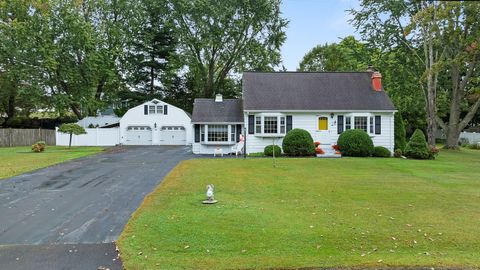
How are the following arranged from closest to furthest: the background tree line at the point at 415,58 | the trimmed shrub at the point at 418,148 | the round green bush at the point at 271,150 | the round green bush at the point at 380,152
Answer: the trimmed shrub at the point at 418,148, the round green bush at the point at 271,150, the round green bush at the point at 380,152, the background tree line at the point at 415,58

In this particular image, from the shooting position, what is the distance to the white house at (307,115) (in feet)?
74.4

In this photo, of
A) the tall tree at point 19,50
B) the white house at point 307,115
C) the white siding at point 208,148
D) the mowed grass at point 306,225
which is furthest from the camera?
the tall tree at point 19,50

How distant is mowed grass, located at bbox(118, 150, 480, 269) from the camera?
523 cm

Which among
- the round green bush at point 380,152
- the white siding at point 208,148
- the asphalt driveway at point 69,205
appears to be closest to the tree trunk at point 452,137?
the round green bush at point 380,152

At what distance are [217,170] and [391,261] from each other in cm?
986

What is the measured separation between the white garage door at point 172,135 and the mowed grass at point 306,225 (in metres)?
21.2

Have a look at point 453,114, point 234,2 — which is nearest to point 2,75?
point 234,2

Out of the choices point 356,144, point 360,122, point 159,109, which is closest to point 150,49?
point 159,109

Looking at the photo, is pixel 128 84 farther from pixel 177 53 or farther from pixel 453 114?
pixel 453 114

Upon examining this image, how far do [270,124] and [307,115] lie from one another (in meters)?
2.46

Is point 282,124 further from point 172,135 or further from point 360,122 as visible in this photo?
point 172,135

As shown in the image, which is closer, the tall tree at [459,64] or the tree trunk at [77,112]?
the tall tree at [459,64]

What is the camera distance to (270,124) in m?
22.8

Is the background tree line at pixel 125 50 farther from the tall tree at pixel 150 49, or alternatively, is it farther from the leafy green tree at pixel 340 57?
the leafy green tree at pixel 340 57
